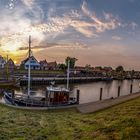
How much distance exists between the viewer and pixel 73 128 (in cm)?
1614

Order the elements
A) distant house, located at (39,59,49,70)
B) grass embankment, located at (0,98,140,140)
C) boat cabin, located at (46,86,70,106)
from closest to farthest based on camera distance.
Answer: grass embankment, located at (0,98,140,140) → boat cabin, located at (46,86,70,106) → distant house, located at (39,59,49,70)

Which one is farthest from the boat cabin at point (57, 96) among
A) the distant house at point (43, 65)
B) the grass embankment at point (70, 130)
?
the distant house at point (43, 65)

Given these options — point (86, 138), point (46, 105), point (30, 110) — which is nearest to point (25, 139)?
point (86, 138)

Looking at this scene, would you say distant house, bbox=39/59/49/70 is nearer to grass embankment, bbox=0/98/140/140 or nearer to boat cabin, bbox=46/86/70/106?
boat cabin, bbox=46/86/70/106

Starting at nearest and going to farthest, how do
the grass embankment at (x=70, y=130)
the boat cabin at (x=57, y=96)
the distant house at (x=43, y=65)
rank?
the grass embankment at (x=70, y=130), the boat cabin at (x=57, y=96), the distant house at (x=43, y=65)

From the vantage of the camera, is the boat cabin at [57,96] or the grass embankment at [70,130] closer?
the grass embankment at [70,130]

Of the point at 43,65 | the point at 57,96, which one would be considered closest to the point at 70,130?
the point at 57,96

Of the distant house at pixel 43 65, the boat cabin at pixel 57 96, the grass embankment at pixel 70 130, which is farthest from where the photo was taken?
the distant house at pixel 43 65

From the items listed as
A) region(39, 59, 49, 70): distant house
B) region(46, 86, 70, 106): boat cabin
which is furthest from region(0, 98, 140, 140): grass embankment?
region(39, 59, 49, 70): distant house

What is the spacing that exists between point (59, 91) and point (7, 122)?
14134 millimetres

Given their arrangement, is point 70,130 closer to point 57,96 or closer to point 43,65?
point 57,96

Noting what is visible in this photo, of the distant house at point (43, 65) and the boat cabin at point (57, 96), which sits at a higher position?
the distant house at point (43, 65)

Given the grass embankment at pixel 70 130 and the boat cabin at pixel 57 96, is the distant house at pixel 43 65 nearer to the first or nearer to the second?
the boat cabin at pixel 57 96

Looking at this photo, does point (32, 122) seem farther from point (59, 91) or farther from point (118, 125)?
point (59, 91)
